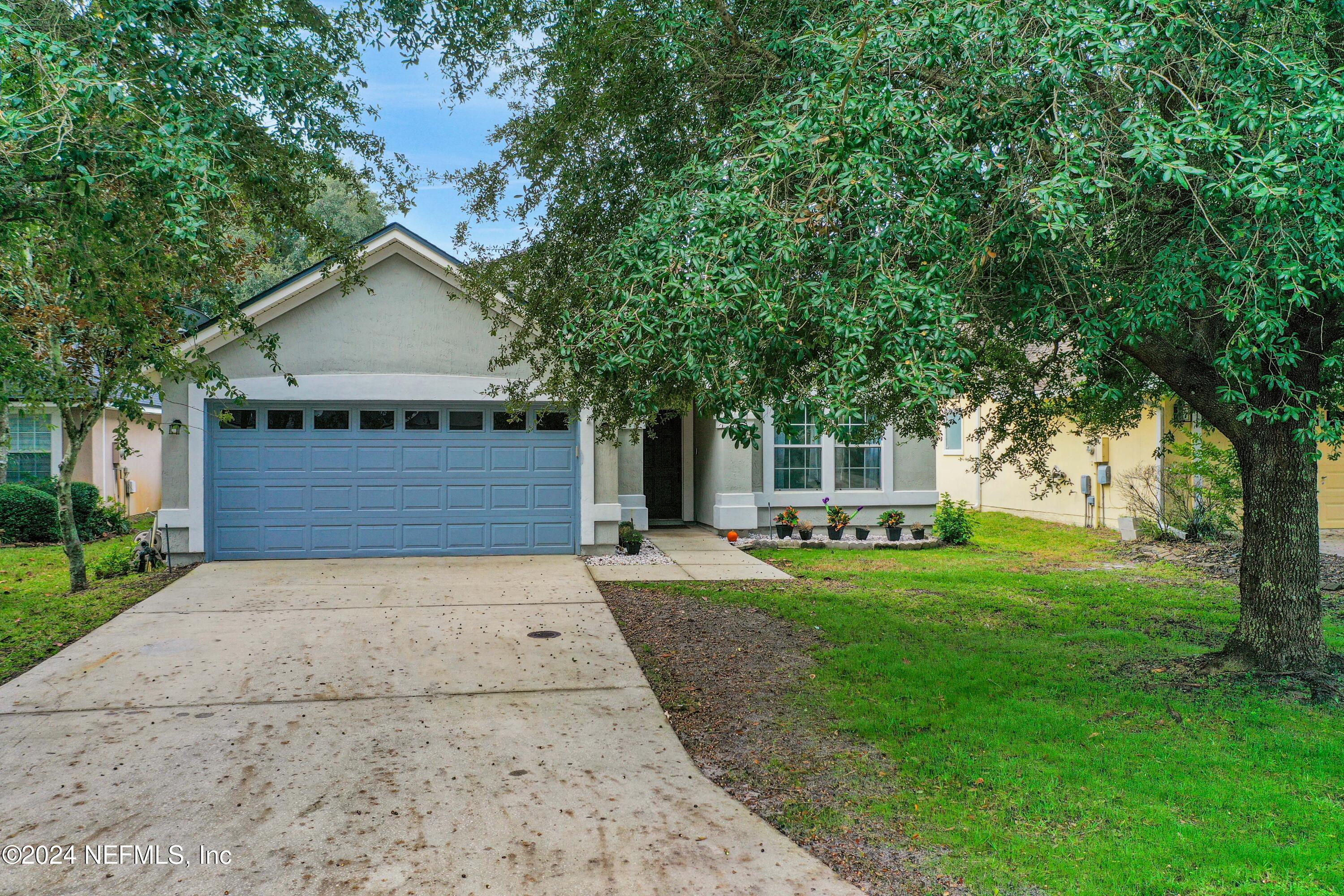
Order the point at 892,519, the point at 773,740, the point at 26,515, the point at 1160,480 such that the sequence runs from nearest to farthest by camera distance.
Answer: the point at 773,740, the point at 1160,480, the point at 26,515, the point at 892,519

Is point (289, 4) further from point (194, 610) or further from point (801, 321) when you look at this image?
point (194, 610)

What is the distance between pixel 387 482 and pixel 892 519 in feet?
28.3

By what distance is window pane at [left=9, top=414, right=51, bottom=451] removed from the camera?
15.8m

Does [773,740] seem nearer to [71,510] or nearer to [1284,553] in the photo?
[1284,553]

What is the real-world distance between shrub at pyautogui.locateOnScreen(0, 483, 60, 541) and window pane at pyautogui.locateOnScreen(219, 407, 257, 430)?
5630mm

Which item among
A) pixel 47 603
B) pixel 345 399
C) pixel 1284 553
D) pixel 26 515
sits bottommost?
pixel 47 603

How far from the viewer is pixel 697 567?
11.3 meters

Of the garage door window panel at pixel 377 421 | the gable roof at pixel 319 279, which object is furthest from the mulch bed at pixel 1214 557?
the garage door window panel at pixel 377 421

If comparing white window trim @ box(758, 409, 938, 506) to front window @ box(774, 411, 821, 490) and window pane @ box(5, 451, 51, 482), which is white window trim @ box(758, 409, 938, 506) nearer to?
front window @ box(774, 411, 821, 490)

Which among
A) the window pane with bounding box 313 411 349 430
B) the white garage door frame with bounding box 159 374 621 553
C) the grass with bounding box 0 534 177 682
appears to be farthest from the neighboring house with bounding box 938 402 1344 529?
the grass with bounding box 0 534 177 682

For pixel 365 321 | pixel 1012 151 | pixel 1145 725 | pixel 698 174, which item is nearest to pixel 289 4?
pixel 698 174

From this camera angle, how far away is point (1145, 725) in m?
5.04

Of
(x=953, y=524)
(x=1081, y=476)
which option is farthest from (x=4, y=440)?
(x=1081, y=476)

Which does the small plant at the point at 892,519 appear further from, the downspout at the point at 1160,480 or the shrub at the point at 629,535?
the shrub at the point at 629,535
